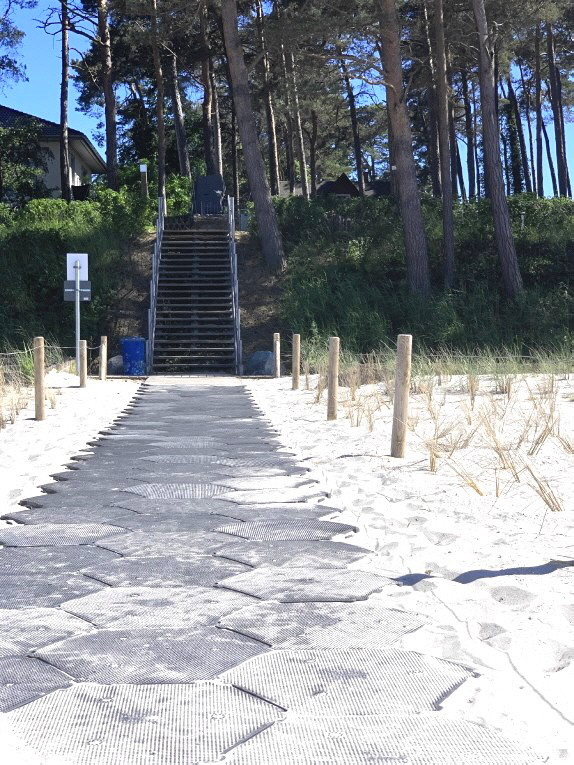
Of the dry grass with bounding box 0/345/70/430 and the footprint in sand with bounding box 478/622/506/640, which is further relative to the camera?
the dry grass with bounding box 0/345/70/430

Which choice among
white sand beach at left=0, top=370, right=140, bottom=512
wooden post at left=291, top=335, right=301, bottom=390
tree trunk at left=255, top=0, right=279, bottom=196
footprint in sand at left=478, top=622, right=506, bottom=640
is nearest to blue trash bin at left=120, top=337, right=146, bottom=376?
white sand beach at left=0, top=370, right=140, bottom=512

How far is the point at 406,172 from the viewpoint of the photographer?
77.3ft

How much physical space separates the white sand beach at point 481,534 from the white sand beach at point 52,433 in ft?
7.33

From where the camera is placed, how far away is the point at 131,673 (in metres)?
3.34

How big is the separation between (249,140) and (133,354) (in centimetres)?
771

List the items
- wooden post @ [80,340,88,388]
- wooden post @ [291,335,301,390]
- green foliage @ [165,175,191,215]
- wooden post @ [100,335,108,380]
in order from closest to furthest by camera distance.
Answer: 1. wooden post @ [291,335,301,390]
2. wooden post @ [80,340,88,388]
3. wooden post @ [100,335,108,380]
4. green foliage @ [165,175,191,215]

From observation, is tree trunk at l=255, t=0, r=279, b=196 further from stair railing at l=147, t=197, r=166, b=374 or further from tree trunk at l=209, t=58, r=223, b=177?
stair railing at l=147, t=197, r=166, b=374

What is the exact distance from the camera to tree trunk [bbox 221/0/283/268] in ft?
83.1

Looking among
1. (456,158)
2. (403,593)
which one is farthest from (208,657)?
(456,158)

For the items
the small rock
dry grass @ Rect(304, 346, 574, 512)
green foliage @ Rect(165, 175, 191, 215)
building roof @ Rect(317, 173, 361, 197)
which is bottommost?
dry grass @ Rect(304, 346, 574, 512)

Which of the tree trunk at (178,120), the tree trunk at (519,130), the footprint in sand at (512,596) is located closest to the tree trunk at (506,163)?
the tree trunk at (519,130)

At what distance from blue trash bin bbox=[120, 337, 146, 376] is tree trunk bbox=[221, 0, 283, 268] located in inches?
239

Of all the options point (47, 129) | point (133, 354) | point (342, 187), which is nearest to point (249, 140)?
point (133, 354)

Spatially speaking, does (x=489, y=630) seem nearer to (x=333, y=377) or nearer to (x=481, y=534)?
(x=481, y=534)
